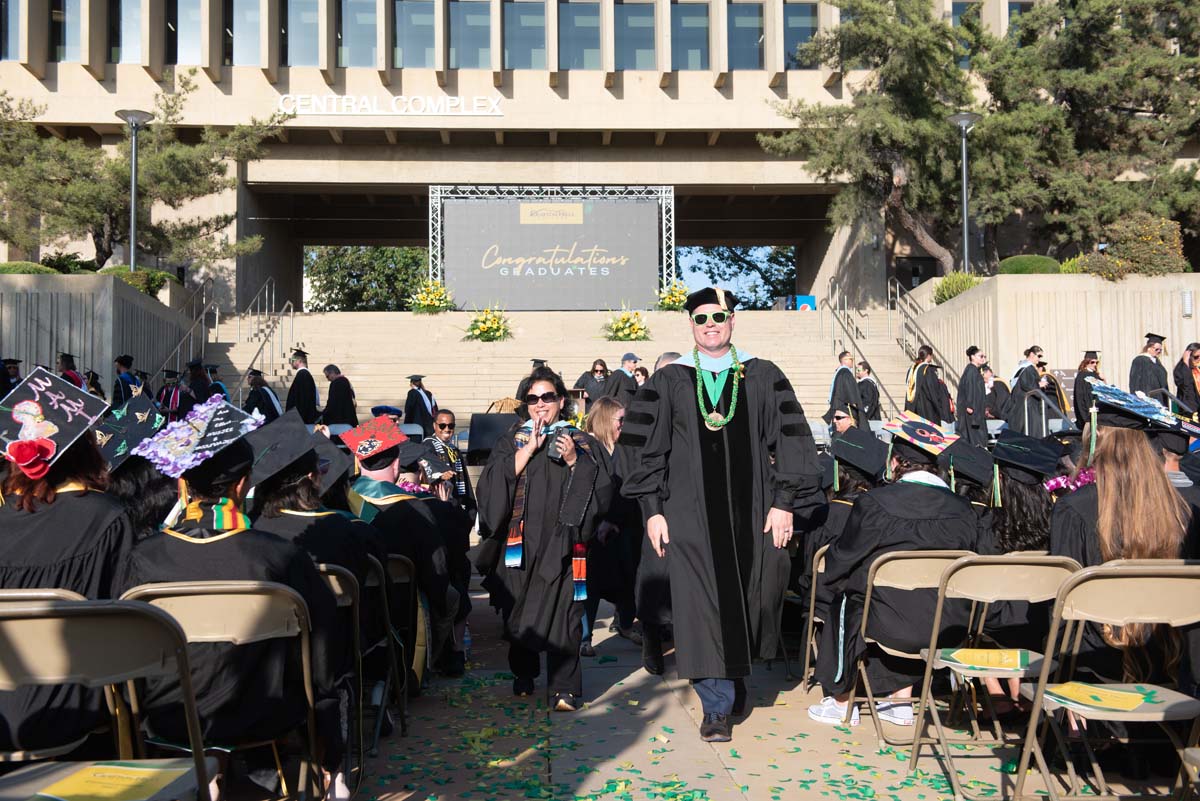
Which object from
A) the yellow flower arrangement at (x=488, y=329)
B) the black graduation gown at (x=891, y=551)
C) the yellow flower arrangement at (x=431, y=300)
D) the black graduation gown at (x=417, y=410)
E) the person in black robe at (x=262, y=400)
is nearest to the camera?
the black graduation gown at (x=891, y=551)

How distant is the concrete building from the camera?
27062 mm

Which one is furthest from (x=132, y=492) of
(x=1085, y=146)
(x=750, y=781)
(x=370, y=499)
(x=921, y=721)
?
(x=1085, y=146)

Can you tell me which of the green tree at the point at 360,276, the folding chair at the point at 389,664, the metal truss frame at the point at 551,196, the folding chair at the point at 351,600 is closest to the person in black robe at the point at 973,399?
the metal truss frame at the point at 551,196

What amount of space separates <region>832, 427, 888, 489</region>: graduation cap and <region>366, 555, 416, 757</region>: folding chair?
8.04 feet

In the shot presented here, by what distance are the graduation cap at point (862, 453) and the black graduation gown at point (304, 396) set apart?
457 inches

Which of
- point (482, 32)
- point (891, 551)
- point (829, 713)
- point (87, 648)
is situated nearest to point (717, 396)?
point (891, 551)

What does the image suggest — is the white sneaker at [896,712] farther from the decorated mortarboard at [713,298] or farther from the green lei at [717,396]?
the decorated mortarboard at [713,298]

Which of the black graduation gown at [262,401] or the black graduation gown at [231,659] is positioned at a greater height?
the black graduation gown at [262,401]

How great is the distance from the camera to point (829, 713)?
4.95 m

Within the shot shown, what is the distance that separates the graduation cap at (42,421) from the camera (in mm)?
3340

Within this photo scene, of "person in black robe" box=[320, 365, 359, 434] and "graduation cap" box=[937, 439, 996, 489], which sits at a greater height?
"person in black robe" box=[320, 365, 359, 434]

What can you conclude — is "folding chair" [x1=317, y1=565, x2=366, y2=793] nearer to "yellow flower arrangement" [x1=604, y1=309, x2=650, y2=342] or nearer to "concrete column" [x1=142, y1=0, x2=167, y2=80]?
"yellow flower arrangement" [x1=604, y1=309, x2=650, y2=342]

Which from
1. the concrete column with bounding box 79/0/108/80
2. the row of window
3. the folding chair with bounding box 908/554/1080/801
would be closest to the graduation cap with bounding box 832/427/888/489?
the folding chair with bounding box 908/554/1080/801

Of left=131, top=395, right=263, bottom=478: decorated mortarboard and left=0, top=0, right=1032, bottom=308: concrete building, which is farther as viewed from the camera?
left=0, top=0, right=1032, bottom=308: concrete building
